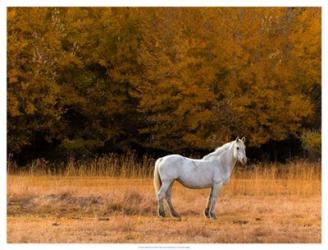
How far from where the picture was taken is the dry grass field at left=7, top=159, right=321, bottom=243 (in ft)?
42.3

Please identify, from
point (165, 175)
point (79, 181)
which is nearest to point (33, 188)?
point (79, 181)

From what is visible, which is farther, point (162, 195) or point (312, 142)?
point (312, 142)

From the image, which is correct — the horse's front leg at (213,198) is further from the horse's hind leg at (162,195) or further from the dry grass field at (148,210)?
the horse's hind leg at (162,195)

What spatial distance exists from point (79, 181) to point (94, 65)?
256 inches

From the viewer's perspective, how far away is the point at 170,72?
934 inches

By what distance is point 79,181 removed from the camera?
21109 millimetres

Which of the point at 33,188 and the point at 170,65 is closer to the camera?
the point at 33,188

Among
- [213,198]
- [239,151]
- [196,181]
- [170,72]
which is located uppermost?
[170,72]

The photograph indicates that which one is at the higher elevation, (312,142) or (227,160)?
(312,142)

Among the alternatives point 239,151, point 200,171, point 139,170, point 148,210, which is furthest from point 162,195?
point 139,170

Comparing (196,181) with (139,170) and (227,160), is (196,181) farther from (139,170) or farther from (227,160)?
(139,170)

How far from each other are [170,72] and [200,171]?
8.79m

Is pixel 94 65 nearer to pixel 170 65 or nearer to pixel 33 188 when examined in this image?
pixel 170 65

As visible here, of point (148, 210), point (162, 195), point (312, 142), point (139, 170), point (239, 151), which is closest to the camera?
point (162, 195)
